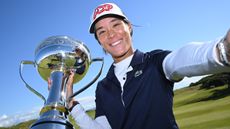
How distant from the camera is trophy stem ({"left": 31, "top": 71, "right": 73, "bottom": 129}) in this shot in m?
0.73

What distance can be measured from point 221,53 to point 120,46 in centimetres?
137

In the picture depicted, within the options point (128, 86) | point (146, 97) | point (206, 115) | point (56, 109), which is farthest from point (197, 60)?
point (206, 115)

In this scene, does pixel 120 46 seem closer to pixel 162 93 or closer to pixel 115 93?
pixel 115 93

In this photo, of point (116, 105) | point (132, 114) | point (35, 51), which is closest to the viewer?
point (35, 51)

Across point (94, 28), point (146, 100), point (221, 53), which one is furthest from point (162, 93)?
point (221, 53)

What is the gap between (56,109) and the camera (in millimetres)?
828

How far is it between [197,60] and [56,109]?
0.41 meters

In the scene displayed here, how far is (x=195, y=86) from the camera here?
160 feet

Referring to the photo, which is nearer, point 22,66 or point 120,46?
point 22,66

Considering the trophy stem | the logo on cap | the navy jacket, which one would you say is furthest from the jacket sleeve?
the logo on cap

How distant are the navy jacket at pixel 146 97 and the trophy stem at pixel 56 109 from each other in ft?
2.68

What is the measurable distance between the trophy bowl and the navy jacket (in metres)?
0.63

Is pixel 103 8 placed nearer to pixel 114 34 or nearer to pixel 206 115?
pixel 114 34

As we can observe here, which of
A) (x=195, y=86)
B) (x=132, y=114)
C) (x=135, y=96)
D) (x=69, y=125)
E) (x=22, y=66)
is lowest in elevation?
(x=195, y=86)
